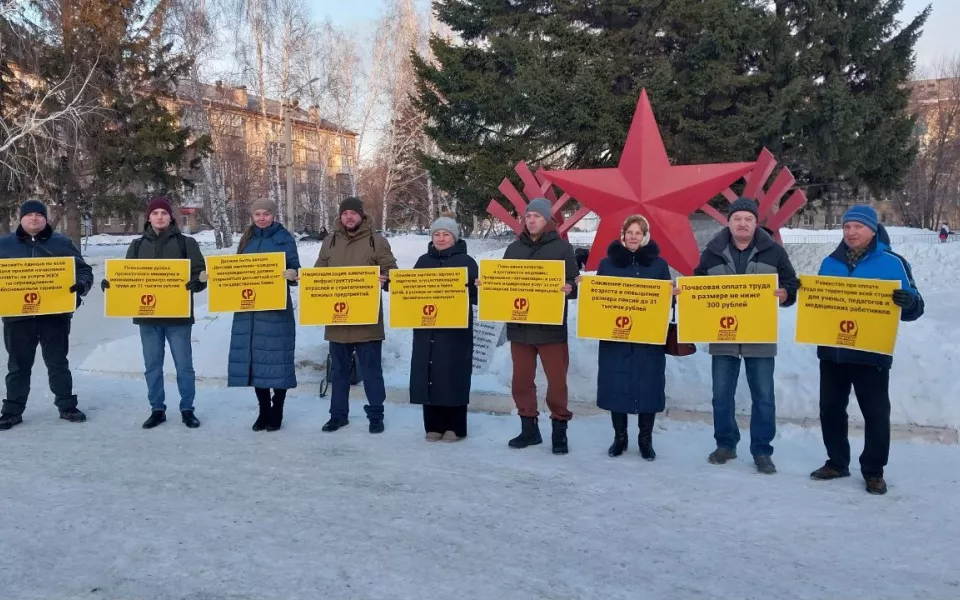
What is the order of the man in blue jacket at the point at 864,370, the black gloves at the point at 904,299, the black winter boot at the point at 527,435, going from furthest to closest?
the black winter boot at the point at 527,435, the man in blue jacket at the point at 864,370, the black gloves at the point at 904,299

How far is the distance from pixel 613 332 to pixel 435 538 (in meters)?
2.15

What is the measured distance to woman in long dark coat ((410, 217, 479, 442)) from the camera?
552 cm

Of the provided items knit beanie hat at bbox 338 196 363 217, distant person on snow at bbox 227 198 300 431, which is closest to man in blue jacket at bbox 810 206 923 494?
knit beanie hat at bbox 338 196 363 217

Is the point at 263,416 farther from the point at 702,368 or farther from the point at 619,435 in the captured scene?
the point at 702,368

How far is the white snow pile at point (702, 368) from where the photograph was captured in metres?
5.62

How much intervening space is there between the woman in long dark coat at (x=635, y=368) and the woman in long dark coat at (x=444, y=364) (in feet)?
3.75

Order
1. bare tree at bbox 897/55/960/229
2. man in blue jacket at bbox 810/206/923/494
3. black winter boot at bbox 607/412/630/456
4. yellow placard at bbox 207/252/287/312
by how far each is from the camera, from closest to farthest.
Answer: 1. man in blue jacket at bbox 810/206/923/494
2. black winter boot at bbox 607/412/630/456
3. yellow placard at bbox 207/252/287/312
4. bare tree at bbox 897/55/960/229

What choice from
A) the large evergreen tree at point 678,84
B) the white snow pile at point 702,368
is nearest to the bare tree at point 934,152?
the large evergreen tree at point 678,84

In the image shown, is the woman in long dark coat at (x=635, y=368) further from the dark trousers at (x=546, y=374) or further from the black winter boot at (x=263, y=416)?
the black winter boot at (x=263, y=416)

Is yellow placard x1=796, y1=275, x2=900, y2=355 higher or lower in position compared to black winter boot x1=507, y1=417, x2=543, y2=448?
higher

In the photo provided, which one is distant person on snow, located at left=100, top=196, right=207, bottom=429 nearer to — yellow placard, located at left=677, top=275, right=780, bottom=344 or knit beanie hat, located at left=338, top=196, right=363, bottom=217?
knit beanie hat, located at left=338, top=196, right=363, bottom=217

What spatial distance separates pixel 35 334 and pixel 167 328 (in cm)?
116

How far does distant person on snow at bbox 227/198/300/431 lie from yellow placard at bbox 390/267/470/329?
90 cm

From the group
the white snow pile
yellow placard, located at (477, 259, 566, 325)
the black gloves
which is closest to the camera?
the black gloves
